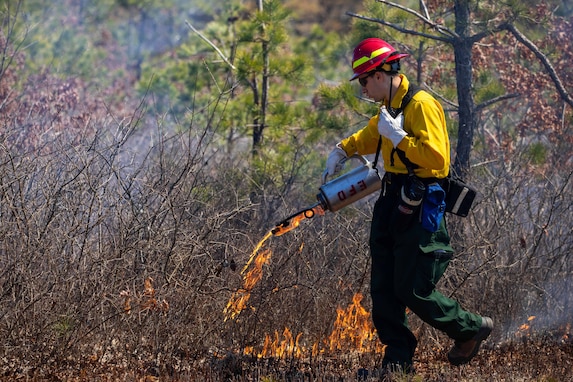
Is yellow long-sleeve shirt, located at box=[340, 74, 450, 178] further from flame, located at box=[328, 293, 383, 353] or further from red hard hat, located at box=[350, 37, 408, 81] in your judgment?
flame, located at box=[328, 293, 383, 353]

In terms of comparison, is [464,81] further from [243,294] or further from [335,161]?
[243,294]

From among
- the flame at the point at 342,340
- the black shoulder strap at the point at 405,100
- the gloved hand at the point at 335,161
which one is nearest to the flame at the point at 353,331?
the flame at the point at 342,340

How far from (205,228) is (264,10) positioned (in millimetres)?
5211

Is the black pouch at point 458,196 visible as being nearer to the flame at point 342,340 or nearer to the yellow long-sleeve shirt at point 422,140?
the yellow long-sleeve shirt at point 422,140

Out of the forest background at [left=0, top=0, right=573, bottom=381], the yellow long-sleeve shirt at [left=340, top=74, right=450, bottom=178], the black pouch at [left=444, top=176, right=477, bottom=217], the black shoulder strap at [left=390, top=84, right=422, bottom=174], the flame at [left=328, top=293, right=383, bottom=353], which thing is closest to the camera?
the yellow long-sleeve shirt at [left=340, top=74, right=450, bottom=178]

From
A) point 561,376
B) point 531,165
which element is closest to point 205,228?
point 561,376

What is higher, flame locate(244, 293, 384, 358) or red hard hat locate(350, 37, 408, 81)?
red hard hat locate(350, 37, 408, 81)

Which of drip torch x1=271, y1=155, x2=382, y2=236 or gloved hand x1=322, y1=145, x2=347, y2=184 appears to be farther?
gloved hand x1=322, y1=145, x2=347, y2=184

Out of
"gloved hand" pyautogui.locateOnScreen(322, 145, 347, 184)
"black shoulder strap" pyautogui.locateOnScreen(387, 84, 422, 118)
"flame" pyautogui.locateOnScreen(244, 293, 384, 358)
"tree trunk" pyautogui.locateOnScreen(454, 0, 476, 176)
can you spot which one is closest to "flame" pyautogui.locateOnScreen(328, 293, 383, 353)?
"flame" pyautogui.locateOnScreen(244, 293, 384, 358)

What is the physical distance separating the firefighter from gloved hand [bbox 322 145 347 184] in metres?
0.24

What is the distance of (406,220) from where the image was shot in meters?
5.35

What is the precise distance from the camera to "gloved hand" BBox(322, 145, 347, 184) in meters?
5.75

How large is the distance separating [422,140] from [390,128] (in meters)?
0.18

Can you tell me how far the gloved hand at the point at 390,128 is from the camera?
515 cm
